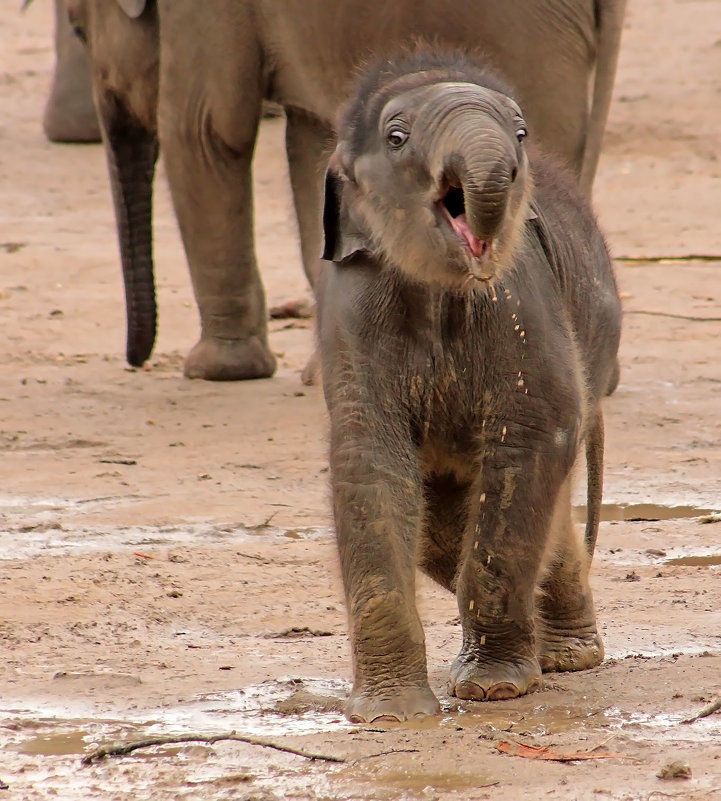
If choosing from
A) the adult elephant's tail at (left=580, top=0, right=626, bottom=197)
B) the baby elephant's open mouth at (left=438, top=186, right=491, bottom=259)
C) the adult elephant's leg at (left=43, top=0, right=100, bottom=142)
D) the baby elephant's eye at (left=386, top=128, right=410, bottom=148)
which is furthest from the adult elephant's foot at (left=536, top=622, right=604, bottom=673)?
the adult elephant's leg at (left=43, top=0, right=100, bottom=142)

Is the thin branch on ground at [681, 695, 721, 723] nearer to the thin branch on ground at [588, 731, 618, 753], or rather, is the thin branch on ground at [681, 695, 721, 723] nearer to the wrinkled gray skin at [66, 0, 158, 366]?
the thin branch on ground at [588, 731, 618, 753]

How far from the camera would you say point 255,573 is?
5258 mm

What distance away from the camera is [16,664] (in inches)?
176

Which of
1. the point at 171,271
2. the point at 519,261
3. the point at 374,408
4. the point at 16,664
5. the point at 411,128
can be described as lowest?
the point at 171,271

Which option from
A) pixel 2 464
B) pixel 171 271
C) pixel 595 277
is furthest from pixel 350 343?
pixel 171 271

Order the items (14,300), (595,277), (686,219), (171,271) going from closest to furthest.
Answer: (595,277)
(14,300)
(171,271)
(686,219)

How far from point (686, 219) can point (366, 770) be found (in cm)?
791

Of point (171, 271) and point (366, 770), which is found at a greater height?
point (366, 770)

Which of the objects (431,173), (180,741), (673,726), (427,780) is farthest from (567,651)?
(431,173)

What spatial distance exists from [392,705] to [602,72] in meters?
3.76

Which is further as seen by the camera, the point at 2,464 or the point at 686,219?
the point at 686,219

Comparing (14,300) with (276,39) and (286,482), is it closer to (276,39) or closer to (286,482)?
(276,39)

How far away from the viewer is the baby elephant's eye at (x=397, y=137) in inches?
147

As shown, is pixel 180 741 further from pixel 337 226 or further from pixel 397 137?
pixel 397 137
